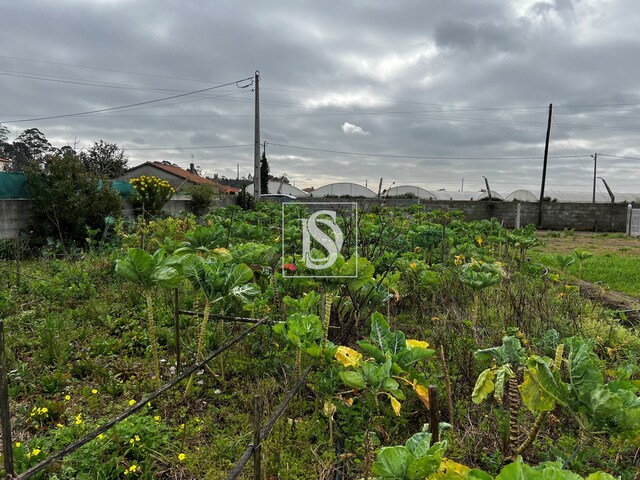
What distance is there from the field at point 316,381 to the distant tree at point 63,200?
4.36 meters

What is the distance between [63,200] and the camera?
725 cm

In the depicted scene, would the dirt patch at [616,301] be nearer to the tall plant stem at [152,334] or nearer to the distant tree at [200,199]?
the tall plant stem at [152,334]

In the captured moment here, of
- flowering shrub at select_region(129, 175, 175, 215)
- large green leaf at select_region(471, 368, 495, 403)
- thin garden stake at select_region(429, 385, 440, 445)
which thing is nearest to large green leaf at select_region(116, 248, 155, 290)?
thin garden stake at select_region(429, 385, 440, 445)

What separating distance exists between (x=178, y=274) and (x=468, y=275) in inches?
63.3

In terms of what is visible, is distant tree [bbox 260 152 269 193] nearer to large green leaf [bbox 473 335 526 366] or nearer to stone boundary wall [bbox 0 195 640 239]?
stone boundary wall [bbox 0 195 640 239]

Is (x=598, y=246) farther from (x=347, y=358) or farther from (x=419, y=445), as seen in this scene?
(x=419, y=445)

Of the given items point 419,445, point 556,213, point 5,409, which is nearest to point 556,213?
point 556,213

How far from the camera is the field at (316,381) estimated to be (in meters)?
1.16

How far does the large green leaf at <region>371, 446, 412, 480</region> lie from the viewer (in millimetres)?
825

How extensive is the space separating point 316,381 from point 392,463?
3.18ft

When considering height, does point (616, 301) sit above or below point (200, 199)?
below

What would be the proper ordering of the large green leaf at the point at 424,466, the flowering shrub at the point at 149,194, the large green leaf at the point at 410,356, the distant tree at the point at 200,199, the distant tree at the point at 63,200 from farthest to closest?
1. the distant tree at the point at 200,199
2. the flowering shrub at the point at 149,194
3. the distant tree at the point at 63,200
4. the large green leaf at the point at 410,356
5. the large green leaf at the point at 424,466

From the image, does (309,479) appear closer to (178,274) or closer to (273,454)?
(273,454)

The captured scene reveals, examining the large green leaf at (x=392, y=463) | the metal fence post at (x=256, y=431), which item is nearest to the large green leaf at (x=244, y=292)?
the metal fence post at (x=256, y=431)
